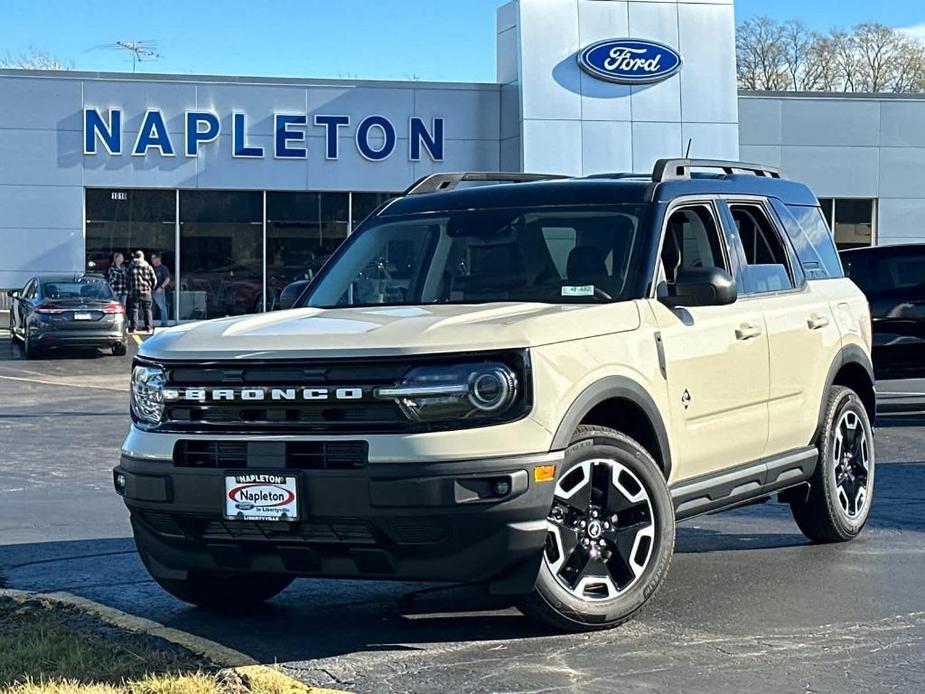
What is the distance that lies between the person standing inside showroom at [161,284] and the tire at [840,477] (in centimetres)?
2574

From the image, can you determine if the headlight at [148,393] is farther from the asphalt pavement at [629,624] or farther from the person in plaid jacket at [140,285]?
the person in plaid jacket at [140,285]

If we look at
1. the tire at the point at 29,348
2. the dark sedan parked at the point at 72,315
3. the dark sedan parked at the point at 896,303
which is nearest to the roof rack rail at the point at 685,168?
the dark sedan parked at the point at 896,303

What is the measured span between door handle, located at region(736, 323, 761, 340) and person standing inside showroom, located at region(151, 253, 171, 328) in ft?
87.2

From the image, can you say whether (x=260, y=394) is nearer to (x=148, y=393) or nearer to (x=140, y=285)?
(x=148, y=393)

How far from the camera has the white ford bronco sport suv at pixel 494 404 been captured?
18.3 feet

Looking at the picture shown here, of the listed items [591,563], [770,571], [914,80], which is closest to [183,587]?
[591,563]

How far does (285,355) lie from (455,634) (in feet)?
4.70

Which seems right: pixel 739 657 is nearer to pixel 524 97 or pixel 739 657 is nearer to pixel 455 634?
pixel 455 634

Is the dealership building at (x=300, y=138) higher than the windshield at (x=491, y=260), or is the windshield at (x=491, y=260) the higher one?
the dealership building at (x=300, y=138)

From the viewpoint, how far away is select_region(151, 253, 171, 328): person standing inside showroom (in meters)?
32.7

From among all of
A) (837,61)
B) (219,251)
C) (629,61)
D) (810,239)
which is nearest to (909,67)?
(837,61)

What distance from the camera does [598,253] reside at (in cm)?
689

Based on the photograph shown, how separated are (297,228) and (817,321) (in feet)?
88.7

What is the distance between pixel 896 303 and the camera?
52.0 ft
